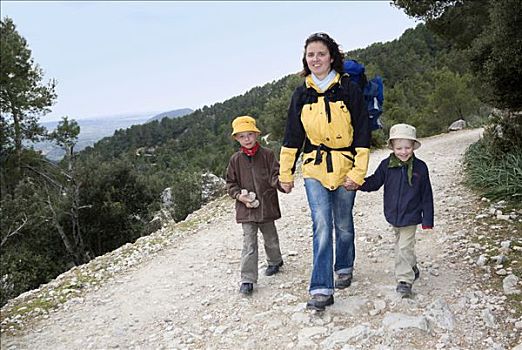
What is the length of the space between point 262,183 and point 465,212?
3371 millimetres

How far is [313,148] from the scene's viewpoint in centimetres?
423

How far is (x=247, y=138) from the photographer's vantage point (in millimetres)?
4828

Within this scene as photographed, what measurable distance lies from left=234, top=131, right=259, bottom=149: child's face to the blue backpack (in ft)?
3.73

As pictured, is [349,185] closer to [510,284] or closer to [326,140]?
[326,140]

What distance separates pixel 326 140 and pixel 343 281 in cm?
148

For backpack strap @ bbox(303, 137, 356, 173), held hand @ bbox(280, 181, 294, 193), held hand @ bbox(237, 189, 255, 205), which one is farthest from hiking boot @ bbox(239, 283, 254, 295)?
backpack strap @ bbox(303, 137, 356, 173)

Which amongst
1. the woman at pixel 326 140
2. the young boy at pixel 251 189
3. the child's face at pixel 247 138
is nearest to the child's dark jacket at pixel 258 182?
the young boy at pixel 251 189

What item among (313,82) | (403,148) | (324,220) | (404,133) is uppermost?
(313,82)

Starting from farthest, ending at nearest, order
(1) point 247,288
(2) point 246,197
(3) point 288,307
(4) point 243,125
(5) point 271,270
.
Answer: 1. (5) point 271,270
2. (1) point 247,288
3. (2) point 246,197
4. (4) point 243,125
5. (3) point 288,307

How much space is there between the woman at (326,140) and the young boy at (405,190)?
0.30 meters

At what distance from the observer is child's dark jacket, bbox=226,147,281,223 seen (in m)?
4.93

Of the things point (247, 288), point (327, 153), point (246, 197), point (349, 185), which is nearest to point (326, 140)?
point (327, 153)

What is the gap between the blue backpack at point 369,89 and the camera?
425cm

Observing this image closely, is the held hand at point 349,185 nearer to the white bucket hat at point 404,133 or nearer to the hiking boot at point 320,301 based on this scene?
the white bucket hat at point 404,133
